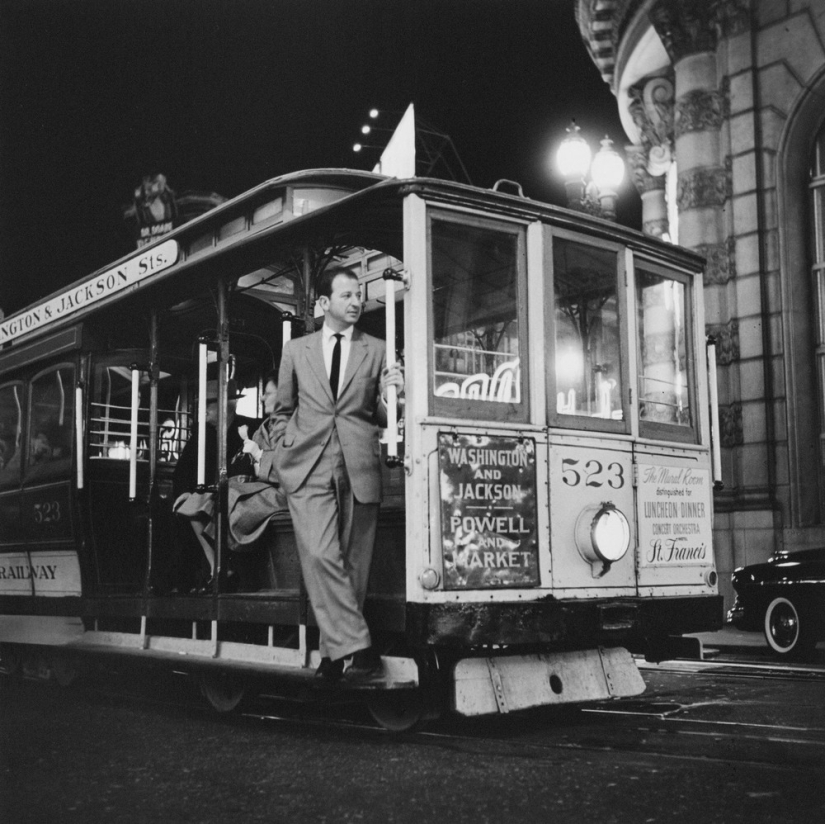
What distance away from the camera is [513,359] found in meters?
6.10

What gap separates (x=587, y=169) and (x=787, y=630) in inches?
238

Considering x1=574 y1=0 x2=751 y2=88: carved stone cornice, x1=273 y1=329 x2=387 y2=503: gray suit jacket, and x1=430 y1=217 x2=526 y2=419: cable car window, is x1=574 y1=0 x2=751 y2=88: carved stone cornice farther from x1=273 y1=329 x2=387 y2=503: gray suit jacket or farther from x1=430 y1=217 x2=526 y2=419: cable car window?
x1=273 y1=329 x2=387 y2=503: gray suit jacket

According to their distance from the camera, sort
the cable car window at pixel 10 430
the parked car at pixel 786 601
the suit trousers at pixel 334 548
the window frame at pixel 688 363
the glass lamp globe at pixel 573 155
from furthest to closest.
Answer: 1. the glass lamp globe at pixel 573 155
2. the parked car at pixel 786 601
3. the cable car window at pixel 10 430
4. the window frame at pixel 688 363
5. the suit trousers at pixel 334 548

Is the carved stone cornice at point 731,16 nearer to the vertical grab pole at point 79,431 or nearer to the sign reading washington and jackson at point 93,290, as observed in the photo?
the sign reading washington and jackson at point 93,290

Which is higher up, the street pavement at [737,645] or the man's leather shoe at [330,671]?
the man's leather shoe at [330,671]

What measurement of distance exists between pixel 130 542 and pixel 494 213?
185 inches

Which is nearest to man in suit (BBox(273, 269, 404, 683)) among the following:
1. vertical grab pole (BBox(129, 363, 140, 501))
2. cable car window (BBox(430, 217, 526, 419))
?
cable car window (BBox(430, 217, 526, 419))

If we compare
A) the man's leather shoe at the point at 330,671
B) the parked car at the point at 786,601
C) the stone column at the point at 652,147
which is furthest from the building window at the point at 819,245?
the man's leather shoe at the point at 330,671

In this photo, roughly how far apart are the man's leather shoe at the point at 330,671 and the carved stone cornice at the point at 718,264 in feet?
35.3

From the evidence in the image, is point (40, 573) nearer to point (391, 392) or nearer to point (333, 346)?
point (333, 346)

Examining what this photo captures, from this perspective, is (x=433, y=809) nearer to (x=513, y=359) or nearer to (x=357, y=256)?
(x=513, y=359)

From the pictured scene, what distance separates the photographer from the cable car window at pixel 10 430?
31.6 ft

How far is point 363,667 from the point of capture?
5.61 meters

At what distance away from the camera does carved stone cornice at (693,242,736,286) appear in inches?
587
